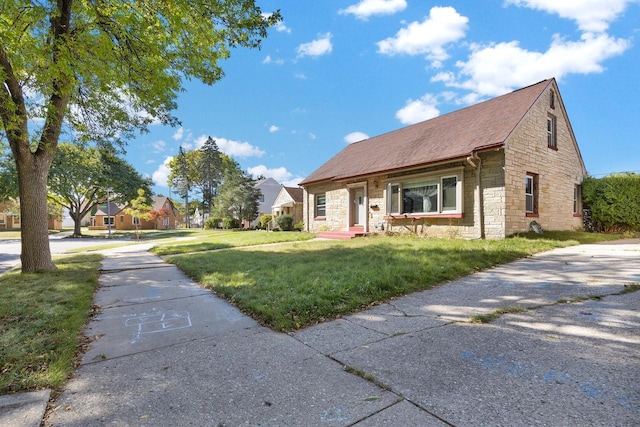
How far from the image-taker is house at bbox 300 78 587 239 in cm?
1073

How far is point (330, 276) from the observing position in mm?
5820

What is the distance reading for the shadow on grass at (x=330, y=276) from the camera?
4.36m

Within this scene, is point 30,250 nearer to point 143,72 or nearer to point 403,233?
point 143,72

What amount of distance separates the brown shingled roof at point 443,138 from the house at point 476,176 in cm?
6

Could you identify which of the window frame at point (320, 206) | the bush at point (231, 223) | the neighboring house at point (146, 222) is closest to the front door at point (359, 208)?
the window frame at point (320, 206)

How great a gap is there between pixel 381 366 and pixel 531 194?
38.5 feet

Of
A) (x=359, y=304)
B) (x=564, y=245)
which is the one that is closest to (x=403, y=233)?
(x=564, y=245)

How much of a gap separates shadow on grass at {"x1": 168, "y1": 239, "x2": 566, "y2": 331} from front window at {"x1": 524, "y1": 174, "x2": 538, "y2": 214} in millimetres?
2909

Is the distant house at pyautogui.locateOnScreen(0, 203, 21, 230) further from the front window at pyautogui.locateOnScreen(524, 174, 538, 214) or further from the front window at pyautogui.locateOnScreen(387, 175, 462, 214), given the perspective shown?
the front window at pyautogui.locateOnScreen(524, 174, 538, 214)

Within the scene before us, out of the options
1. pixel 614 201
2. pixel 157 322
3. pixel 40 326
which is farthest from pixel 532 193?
pixel 40 326

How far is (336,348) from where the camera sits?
10.4 ft

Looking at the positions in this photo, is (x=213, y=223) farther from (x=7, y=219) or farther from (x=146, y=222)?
(x=7, y=219)

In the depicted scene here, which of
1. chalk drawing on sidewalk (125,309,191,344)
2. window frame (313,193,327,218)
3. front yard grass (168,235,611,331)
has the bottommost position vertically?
chalk drawing on sidewalk (125,309,191,344)

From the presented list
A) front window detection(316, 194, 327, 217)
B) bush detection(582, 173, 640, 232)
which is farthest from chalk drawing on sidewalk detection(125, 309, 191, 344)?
bush detection(582, 173, 640, 232)
